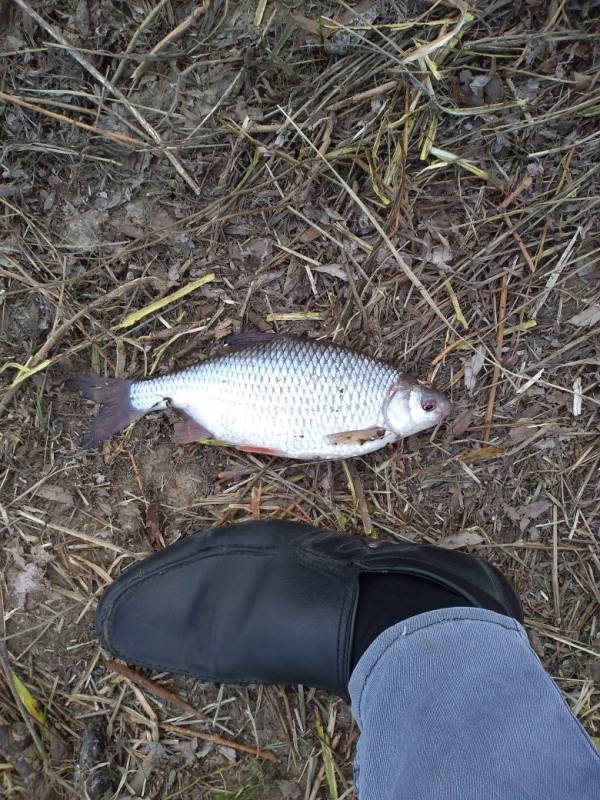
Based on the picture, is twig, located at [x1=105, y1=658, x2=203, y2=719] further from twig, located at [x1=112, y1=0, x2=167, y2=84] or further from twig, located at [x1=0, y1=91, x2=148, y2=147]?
twig, located at [x1=112, y1=0, x2=167, y2=84]

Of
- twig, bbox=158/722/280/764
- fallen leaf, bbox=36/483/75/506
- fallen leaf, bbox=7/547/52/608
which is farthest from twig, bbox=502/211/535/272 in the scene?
fallen leaf, bbox=7/547/52/608

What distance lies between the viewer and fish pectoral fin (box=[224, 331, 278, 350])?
2490 millimetres

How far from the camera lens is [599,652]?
249 centimetres

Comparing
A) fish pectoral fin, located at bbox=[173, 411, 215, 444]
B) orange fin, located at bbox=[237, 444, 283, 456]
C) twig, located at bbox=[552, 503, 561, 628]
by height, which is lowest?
twig, located at bbox=[552, 503, 561, 628]

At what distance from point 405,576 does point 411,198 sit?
1.68 m

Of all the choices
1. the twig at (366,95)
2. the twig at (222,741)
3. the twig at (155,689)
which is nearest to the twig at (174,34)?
the twig at (366,95)

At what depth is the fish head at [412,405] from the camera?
239 centimetres

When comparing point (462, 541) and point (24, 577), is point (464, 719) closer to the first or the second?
point (462, 541)

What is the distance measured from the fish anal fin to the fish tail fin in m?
0.92

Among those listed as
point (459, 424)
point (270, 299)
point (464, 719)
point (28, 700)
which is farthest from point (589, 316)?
point (28, 700)

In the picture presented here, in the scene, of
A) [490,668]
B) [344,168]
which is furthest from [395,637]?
[344,168]

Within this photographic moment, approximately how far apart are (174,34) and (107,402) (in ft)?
5.55

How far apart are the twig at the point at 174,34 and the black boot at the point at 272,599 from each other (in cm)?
213

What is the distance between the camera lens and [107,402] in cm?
252
